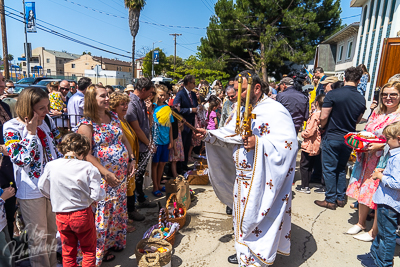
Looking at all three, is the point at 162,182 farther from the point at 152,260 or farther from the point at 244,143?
the point at 244,143

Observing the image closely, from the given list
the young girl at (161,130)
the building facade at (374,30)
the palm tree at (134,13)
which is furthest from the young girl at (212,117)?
the palm tree at (134,13)

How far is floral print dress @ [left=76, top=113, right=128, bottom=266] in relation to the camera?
2805mm

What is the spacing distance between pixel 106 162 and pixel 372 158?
3230mm

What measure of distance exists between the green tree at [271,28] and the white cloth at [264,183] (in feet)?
64.6

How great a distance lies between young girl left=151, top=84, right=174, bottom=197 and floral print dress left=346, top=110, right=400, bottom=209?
2898mm

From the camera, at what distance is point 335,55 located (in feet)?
70.6

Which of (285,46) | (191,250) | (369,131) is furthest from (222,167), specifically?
(285,46)

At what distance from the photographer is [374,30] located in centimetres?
1262

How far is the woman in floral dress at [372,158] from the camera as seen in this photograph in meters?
3.33

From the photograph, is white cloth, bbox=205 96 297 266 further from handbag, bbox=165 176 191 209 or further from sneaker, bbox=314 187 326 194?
sneaker, bbox=314 187 326 194

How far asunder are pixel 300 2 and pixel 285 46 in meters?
3.67

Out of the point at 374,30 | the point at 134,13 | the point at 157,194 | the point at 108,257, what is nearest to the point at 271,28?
the point at 374,30

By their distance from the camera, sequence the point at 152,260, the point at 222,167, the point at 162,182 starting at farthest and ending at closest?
the point at 162,182
the point at 222,167
the point at 152,260

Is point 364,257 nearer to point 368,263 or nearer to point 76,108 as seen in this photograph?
point 368,263
